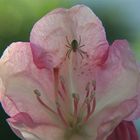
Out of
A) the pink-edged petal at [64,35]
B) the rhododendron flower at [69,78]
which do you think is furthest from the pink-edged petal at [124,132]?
the pink-edged petal at [64,35]

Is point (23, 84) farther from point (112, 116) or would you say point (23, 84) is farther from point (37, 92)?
point (112, 116)

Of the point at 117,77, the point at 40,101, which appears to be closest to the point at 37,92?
the point at 40,101

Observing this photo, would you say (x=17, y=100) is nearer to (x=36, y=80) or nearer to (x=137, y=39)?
(x=36, y=80)

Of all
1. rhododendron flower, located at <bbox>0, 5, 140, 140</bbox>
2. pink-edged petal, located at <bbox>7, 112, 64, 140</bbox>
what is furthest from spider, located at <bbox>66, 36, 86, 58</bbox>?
pink-edged petal, located at <bbox>7, 112, 64, 140</bbox>

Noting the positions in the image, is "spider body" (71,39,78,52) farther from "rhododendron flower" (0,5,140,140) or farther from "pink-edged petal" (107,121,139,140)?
"pink-edged petal" (107,121,139,140)

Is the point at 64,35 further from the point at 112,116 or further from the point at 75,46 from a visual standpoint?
the point at 112,116
